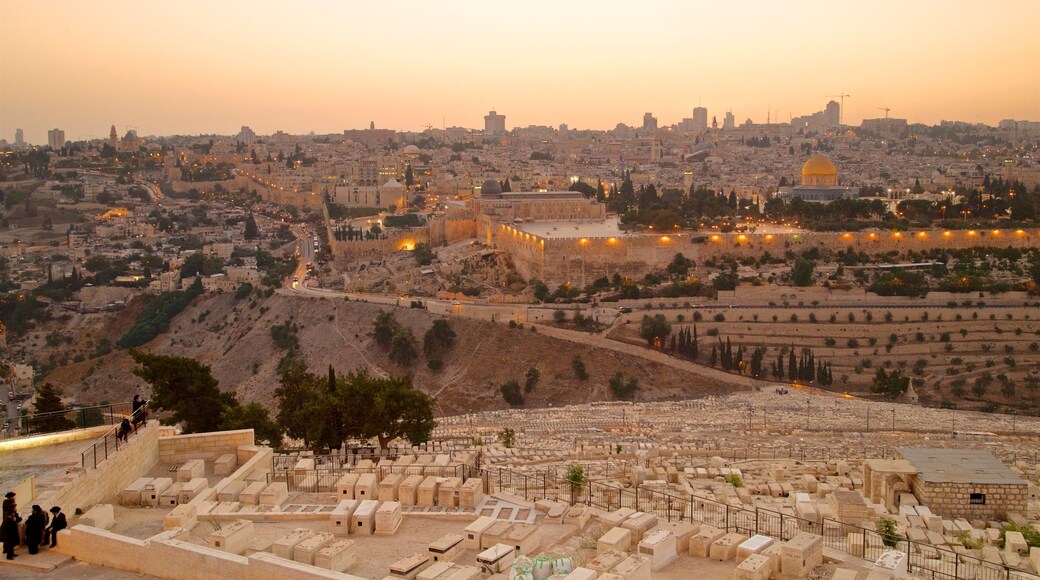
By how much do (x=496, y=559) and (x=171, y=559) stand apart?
2.21m

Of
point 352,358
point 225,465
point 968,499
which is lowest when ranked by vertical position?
point 352,358

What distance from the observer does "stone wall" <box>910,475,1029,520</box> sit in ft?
32.9

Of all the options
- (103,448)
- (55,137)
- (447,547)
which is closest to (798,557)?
(447,547)

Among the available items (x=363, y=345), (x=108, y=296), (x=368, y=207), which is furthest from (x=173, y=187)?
(x=363, y=345)

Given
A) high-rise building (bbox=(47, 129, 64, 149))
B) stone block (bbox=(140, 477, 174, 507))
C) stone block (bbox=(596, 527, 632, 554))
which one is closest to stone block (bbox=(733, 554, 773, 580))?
stone block (bbox=(596, 527, 632, 554))

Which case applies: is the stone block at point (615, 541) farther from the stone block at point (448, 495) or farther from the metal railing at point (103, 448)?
the metal railing at point (103, 448)

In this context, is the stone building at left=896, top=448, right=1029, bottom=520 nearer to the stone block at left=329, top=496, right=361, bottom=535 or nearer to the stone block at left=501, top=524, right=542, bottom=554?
the stone block at left=501, top=524, right=542, bottom=554

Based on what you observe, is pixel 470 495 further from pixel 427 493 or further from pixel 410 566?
pixel 410 566

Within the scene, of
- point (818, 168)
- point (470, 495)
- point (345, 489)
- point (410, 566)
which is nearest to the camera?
point (410, 566)

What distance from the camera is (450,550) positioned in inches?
278

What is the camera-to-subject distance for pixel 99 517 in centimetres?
760

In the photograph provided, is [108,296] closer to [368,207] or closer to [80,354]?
[80,354]

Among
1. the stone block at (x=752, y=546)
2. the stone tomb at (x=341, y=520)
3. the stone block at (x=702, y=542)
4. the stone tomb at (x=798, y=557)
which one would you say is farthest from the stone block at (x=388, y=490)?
the stone tomb at (x=798, y=557)

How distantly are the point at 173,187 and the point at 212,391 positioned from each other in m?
54.5
